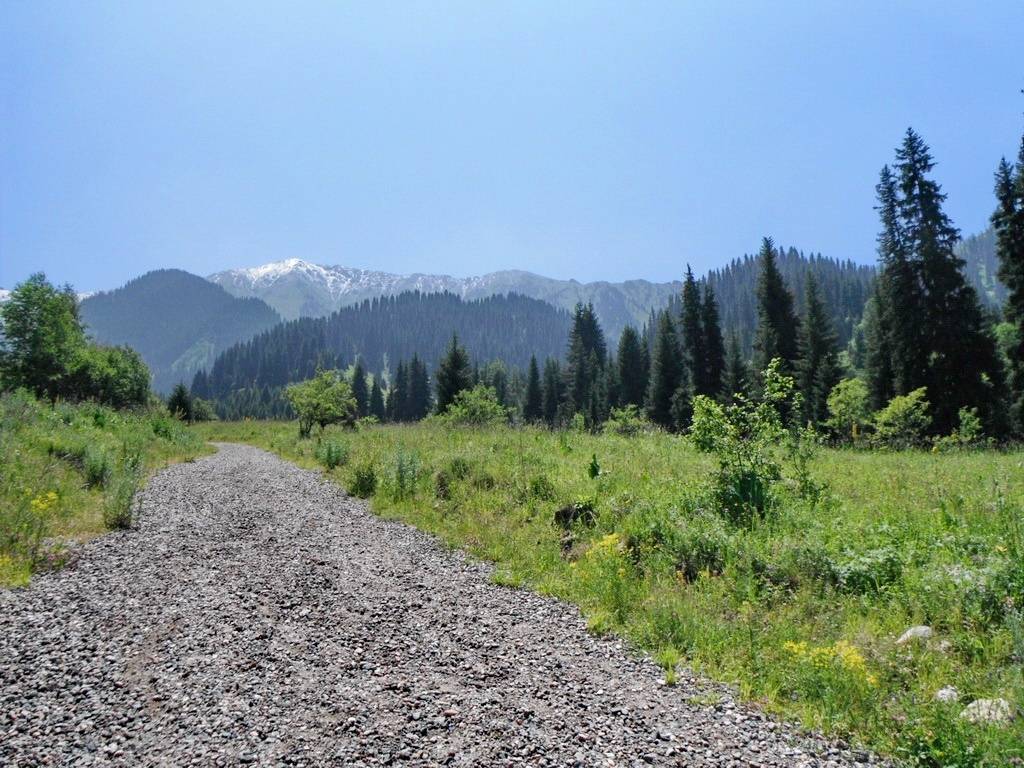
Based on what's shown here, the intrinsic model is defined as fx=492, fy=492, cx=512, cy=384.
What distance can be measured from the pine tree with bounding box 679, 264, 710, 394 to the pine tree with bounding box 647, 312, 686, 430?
3289 millimetres

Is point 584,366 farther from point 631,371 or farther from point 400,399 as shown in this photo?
point 400,399

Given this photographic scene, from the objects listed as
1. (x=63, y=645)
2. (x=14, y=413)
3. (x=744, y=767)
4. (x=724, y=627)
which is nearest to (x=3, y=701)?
(x=63, y=645)

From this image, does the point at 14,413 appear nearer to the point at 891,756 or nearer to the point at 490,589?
the point at 490,589

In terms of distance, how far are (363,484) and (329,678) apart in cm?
865

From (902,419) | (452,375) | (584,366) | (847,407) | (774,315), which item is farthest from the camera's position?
(584,366)

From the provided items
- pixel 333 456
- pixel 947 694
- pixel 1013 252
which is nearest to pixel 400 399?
pixel 333 456

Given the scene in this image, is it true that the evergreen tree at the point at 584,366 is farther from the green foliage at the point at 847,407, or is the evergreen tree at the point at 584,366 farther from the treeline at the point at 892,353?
the green foliage at the point at 847,407

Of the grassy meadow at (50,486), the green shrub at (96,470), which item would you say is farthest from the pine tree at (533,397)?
the green shrub at (96,470)

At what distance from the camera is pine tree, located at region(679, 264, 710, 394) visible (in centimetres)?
5196

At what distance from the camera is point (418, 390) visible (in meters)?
100

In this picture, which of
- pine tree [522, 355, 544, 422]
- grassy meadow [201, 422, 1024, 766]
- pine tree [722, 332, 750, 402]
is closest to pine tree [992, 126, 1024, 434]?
pine tree [722, 332, 750, 402]

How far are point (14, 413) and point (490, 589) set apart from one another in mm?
15265

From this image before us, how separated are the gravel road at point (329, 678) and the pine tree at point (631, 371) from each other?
6489cm

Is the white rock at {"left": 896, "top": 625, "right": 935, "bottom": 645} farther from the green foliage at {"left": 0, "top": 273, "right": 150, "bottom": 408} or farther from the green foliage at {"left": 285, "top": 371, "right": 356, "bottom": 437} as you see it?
the green foliage at {"left": 0, "top": 273, "right": 150, "bottom": 408}
